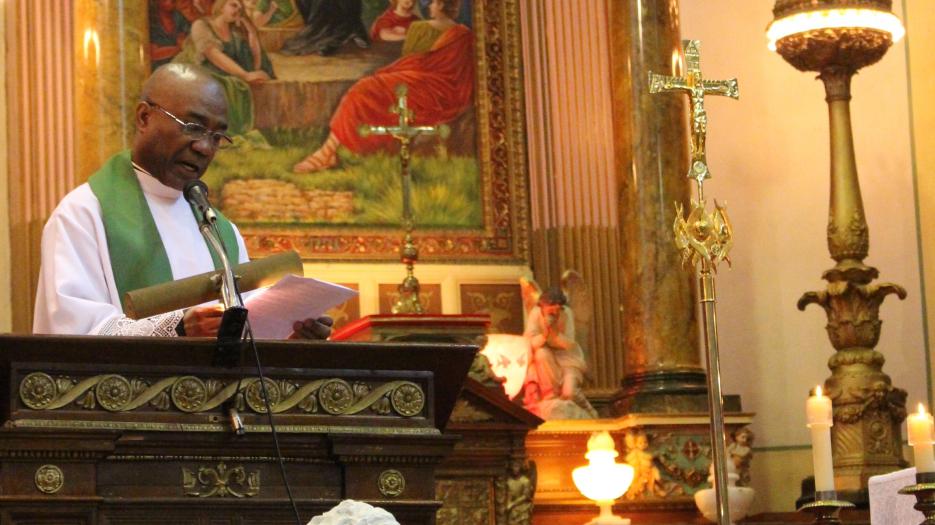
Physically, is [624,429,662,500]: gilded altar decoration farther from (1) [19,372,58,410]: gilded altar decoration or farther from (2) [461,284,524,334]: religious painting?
(1) [19,372,58,410]: gilded altar decoration

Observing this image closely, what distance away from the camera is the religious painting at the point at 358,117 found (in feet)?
34.1

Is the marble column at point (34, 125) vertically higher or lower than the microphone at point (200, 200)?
higher

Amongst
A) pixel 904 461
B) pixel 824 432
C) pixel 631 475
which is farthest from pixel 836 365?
pixel 824 432

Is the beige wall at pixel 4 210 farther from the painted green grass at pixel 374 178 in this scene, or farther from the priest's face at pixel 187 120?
the priest's face at pixel 187 120

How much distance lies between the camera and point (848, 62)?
9195mm

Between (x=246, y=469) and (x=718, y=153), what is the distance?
7278 millimetres

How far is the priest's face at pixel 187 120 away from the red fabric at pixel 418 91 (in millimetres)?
5684

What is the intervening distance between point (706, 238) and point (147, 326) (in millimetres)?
1856

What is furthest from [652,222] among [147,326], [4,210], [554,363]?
[147,326]

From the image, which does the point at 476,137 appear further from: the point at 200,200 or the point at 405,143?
the point at 200,200

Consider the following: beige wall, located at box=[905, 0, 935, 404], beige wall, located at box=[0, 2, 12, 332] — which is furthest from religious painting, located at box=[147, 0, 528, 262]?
beige wall, located at box=[905, 0, 935, 404]

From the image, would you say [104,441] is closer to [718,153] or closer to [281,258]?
[281,258]

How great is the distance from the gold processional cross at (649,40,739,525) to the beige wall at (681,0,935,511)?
4.94 meters

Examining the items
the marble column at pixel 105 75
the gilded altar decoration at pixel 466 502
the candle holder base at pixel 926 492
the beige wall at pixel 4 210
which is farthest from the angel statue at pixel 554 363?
the candle holder base at pixel 926 492
